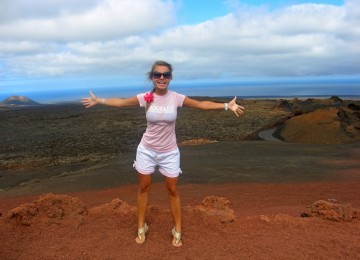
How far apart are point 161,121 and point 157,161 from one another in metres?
0.43

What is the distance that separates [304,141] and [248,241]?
1249 cm

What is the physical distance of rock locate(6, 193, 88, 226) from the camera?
521cm

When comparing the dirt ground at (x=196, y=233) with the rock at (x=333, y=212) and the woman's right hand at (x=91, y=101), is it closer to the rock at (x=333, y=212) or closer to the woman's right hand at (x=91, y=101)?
the rock at (x=333, y=212)

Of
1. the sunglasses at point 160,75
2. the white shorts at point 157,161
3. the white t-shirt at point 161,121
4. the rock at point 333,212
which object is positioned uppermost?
the sunglasses at point 160,75

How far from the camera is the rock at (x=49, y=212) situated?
5.21m

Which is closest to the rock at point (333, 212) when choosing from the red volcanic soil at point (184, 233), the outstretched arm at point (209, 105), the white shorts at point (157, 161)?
the red volcanic soil at point (184, 233)

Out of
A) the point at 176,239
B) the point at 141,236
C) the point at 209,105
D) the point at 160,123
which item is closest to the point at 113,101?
the point at 160,123

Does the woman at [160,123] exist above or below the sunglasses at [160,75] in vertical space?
below

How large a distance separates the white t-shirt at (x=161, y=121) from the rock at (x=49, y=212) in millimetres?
1599

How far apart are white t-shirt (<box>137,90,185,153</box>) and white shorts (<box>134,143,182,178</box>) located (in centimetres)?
5

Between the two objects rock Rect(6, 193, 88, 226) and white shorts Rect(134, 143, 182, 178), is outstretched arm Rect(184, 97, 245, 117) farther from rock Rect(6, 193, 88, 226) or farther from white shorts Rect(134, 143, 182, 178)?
rock Rect(6, 193, 88, 226)

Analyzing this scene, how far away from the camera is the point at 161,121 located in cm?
430

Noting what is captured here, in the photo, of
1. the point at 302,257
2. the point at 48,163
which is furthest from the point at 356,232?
the point at 48,163

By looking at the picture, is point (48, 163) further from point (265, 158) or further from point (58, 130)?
point (58, 130)
